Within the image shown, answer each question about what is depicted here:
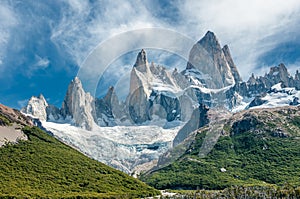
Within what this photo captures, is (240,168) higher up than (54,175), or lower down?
higher up

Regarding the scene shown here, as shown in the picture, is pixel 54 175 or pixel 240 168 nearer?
pixel 54 175

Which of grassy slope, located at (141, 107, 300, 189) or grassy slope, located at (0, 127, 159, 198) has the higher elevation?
grassy slope, located at (141, 107, 300, 189)

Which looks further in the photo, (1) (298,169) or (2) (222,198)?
(1) (298,169)

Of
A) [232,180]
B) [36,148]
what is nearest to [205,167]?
[232,180]

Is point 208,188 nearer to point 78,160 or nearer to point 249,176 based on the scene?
point 249,176

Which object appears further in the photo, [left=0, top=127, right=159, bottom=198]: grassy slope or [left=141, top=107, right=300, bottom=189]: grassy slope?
[left=141, top=107, right=300, bottom=189]: grassy slope

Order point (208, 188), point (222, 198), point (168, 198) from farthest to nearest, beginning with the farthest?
point (208, 188) → point (168, 198) → point (222, 198)

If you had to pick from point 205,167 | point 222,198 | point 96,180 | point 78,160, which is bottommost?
point 222,198

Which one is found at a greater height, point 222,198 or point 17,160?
point 17,160
